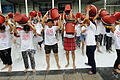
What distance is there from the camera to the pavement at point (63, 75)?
3.01m

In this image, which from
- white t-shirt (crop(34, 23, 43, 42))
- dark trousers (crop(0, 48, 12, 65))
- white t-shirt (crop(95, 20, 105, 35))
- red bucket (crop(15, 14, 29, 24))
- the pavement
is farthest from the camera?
white t-shirt (crop(95, 20, 105, 35))

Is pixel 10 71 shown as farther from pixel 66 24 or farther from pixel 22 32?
pixel 66 24

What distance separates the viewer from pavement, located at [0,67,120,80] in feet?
9.88

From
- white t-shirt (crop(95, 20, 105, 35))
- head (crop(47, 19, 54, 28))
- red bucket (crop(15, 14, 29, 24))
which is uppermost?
red bucket (crop(15, 14, 29, 24))

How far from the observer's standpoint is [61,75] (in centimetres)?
319

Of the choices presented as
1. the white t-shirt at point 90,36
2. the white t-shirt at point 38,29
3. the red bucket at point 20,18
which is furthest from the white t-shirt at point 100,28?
the red bucket at point 20,18

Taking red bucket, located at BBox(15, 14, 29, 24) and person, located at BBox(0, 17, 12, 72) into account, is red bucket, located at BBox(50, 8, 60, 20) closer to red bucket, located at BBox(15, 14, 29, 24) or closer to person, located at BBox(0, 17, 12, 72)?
red bucket, located at BBox(15, 14, 29, 24)

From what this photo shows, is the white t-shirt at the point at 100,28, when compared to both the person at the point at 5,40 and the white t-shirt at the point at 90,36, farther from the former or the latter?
the person at the point at 5,40

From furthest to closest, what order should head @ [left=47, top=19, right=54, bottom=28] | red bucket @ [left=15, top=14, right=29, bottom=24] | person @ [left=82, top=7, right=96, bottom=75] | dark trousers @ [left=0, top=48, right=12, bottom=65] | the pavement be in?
dark trousers @ [left=0, top=48, right=12, bottom=65] < head @ [left=47, top=19, right=54, bottom=28] < person @ [left=82, top=7, right=96, bottom=75] < the pavement < red bucket @ [left=15, top=14, right=29, bottom=24]

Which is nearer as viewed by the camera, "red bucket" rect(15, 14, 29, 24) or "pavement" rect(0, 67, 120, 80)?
"red bucket" rect(15, 14, 29, 24)

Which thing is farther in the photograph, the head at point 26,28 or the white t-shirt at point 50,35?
the white t-shirt at point 50,35

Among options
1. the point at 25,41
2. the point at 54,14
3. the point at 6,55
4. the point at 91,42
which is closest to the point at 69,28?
the point at 54,14

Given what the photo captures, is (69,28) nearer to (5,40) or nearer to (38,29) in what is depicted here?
(5,40)

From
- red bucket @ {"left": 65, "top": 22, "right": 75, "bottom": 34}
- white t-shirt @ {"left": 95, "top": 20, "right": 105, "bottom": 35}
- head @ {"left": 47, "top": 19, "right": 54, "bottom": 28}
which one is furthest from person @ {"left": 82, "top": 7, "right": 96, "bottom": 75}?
white t-shirt @ {"left": 95, "top": 20, "right": 105, "bottom": 35}
